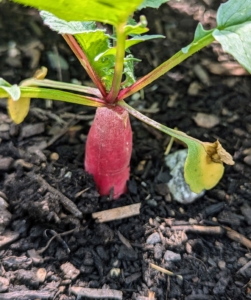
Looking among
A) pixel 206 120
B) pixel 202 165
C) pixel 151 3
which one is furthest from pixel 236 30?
pixel 206 120

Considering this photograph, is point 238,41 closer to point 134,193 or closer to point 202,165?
point 202,165

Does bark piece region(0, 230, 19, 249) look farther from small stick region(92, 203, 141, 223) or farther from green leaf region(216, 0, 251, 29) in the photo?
green leaf region(216, 0, 251, 29)

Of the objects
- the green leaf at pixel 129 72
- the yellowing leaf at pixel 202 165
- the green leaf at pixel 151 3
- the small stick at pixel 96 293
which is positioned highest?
the green leaf at pixel 151 3

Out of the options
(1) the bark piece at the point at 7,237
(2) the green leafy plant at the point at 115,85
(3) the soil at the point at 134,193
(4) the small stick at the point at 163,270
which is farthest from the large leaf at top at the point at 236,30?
(1) the bark piece at the point at 7,237

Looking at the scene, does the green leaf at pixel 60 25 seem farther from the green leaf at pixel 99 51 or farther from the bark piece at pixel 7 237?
the bark piece at pixel 7 237

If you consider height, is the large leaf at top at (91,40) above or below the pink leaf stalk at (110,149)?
above

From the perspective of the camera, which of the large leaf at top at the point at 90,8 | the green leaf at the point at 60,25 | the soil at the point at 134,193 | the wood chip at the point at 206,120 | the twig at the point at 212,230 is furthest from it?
the wood chip at the point at 206,120

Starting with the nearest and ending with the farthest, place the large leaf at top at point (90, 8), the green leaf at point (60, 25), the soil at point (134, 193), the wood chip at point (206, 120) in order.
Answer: the large leaf at top at point (90, 8)
the green leaf at point (60, 25)
the soil at point (134, 193)
the wood chip at point (206, 120)

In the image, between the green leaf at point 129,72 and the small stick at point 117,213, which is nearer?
the green leaf at point 129,72
